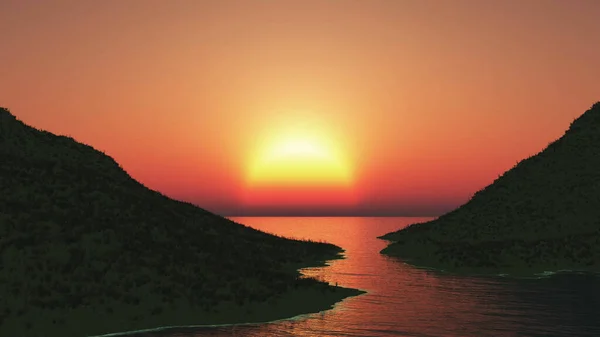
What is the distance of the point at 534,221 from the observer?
152 metres

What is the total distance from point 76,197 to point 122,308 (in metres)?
26.9

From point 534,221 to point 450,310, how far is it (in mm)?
93683

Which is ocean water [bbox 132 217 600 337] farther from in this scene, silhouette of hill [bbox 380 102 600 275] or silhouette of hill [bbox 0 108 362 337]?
silhouette of hill [bbox 380 102 600 275]

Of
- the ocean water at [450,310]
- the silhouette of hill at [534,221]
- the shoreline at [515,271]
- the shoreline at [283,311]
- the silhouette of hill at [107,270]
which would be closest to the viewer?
the ocean water at [450,310]

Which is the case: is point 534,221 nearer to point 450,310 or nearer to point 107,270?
point 450,310

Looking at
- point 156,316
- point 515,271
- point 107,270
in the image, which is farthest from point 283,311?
point 515,271

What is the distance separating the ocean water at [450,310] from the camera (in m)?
55.7

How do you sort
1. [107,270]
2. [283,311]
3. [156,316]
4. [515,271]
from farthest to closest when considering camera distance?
[515,271] → [283,311] → [107,270] → [156,316]

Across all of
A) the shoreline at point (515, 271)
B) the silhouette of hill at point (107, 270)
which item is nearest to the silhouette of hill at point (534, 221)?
the shoreline at point (515, 271)

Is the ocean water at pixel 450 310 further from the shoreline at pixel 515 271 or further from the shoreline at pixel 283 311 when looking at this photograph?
the shoreline at pixel 515 271

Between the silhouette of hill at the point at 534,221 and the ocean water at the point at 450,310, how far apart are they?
1788cm

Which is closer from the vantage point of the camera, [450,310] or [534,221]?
[450,310]

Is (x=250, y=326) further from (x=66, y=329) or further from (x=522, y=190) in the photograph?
(x=522, y=190)

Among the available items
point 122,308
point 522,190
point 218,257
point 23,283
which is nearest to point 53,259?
point 23,283
